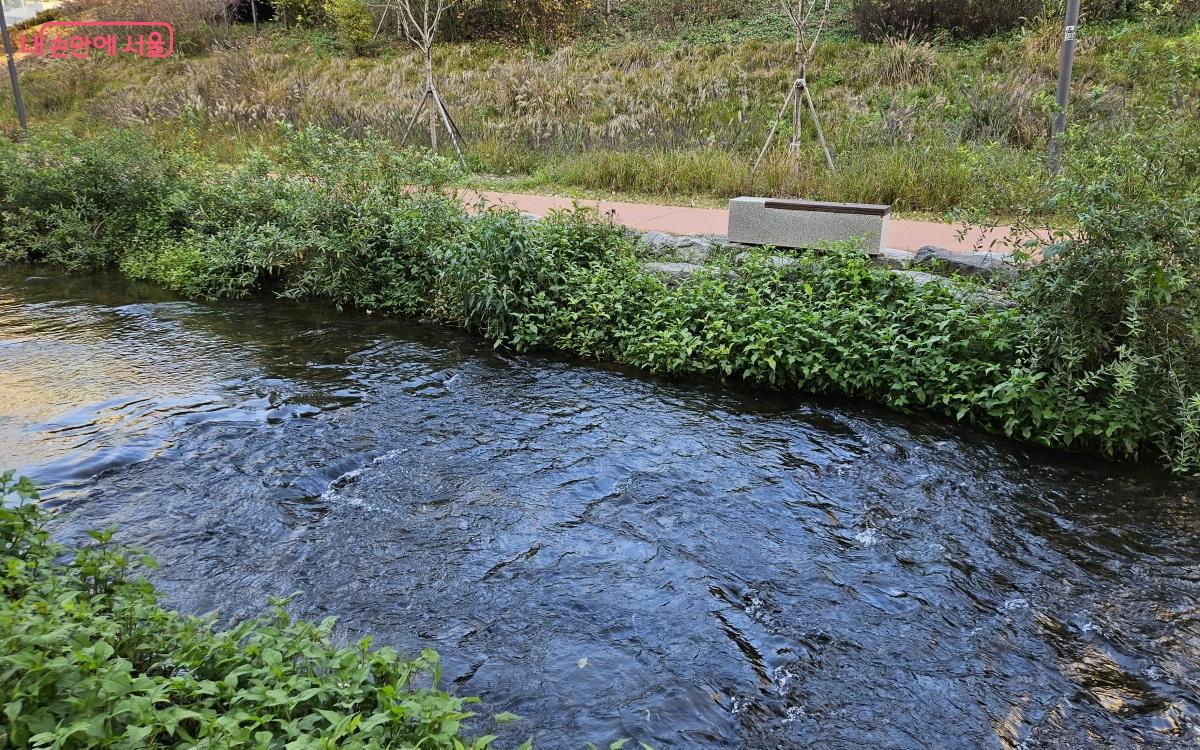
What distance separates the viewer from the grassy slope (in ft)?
25.6

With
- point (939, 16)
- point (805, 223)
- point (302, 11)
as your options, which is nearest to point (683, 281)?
point (805, 223)

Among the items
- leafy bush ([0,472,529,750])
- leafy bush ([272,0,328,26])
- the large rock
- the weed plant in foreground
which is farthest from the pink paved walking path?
leafy bush ([272,0,328,26])

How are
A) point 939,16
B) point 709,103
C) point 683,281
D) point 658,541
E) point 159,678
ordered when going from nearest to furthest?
point 159,678, point 658,541, point 683,281, point 709,103, point 939,16

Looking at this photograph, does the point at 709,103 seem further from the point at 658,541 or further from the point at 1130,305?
the point at 658,541

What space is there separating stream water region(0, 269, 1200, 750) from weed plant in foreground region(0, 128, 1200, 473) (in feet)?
1.05

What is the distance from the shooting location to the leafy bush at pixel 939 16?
56.7 ft

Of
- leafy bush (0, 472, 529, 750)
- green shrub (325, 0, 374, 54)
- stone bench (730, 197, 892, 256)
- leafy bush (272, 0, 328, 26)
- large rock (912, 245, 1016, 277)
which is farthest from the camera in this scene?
leafy bush (272, 0, 328, 26)

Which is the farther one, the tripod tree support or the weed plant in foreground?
the tripod tree support

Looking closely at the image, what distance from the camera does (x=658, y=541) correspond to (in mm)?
4285

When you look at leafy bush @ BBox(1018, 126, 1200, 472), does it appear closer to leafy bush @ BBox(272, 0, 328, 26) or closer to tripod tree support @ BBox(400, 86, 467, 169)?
tripod tree support @ BBox(400, 86, 467, 169)

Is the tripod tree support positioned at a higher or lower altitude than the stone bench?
higher

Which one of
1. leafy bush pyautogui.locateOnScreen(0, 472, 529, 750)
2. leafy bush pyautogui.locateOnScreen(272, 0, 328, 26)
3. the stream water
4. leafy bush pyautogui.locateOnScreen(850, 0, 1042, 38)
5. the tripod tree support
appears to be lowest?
the stream water

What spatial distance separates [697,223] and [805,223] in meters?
1.86

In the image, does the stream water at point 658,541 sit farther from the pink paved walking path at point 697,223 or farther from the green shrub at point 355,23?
the green shrub at point 355,23
